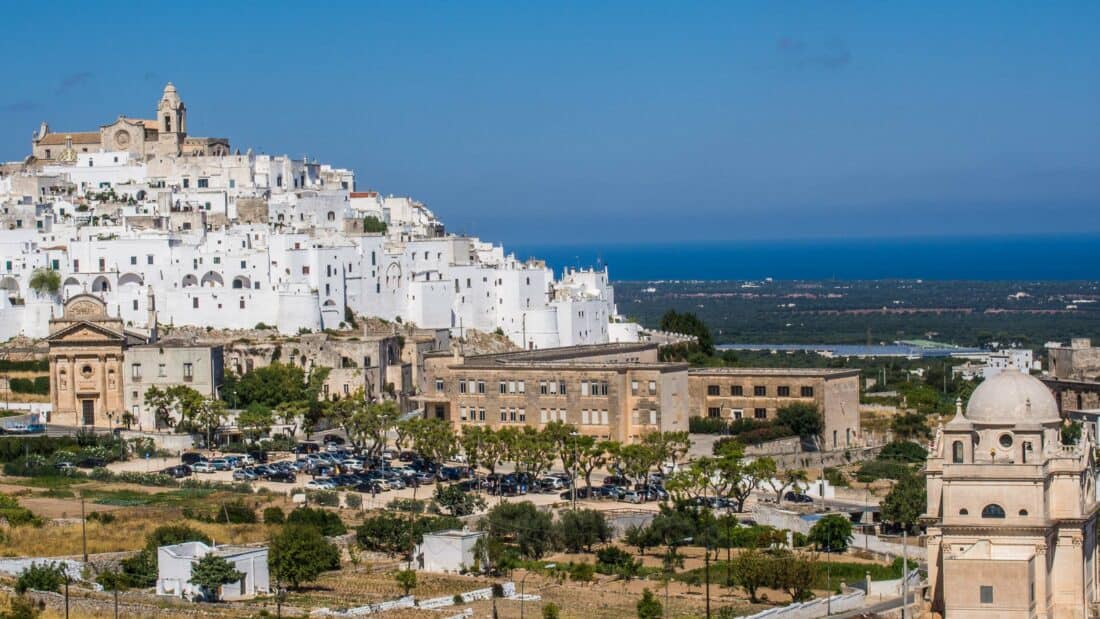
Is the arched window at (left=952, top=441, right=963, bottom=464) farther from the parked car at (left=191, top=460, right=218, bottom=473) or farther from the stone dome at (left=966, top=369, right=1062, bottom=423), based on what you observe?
the parked car at (left=191, top=460, right=218, bottom=473)

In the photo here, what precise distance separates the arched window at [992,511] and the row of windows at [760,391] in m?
32.3

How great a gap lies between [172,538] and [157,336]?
2882 centimetres

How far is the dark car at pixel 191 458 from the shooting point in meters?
70.7

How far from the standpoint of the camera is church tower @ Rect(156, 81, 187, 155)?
10569 cm

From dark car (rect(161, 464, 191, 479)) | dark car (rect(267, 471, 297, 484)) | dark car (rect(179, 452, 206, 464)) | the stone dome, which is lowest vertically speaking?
dark car (rect(267, 471, 297, 484))

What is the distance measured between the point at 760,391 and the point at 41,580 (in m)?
34.9

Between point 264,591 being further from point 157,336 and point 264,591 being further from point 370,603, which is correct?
point 157,336

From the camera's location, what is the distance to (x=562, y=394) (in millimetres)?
76750

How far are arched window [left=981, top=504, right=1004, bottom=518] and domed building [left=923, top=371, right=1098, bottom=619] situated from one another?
0.02 meters

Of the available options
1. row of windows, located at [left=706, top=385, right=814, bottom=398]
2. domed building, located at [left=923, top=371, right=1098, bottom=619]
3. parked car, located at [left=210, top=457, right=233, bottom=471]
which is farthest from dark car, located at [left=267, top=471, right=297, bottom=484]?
domed building, located at [left=923, top=371, right=1098, bottom=619]

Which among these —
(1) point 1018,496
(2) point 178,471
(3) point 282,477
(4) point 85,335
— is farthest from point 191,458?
(1) point 1018,496

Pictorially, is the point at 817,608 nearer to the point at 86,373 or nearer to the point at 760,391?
the point at 760,391

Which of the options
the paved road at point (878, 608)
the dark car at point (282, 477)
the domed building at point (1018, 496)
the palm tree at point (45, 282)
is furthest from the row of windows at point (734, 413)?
the domed building at point (1018, 496)

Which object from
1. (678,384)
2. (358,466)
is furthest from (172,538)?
(678,384)
